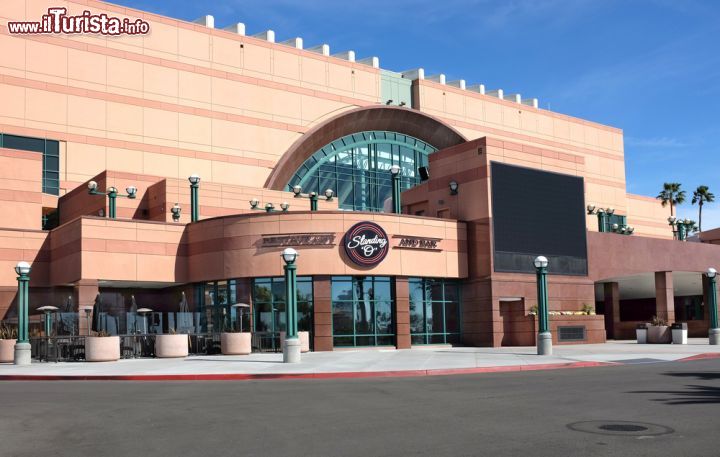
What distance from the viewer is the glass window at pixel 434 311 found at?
40031 millimetres

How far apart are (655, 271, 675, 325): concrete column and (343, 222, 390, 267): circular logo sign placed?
20318 millimetres

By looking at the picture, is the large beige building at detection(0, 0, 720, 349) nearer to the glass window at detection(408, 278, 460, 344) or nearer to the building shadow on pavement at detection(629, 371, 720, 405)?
the glass window at detection(408, 278, 460, 344)

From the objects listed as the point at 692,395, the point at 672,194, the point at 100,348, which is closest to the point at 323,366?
the point at 100,348

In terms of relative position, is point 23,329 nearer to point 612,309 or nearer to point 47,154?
point 47,154

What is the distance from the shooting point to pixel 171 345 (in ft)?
108

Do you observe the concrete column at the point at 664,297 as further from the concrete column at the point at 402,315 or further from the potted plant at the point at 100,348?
the potted plant at the point at 100,348

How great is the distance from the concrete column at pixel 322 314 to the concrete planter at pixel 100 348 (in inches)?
372

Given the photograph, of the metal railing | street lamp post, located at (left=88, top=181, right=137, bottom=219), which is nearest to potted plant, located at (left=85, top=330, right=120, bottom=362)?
the metal railing

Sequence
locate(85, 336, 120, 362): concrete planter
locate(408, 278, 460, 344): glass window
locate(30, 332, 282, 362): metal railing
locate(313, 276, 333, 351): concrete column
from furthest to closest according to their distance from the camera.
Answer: locate(408, 278, 460, 344): glass window
locate(313, 276, 333, 351): concrete column
locate(30, 332, 282, 362): metal railing
locate(85, 336, 120, 362): concrete planter

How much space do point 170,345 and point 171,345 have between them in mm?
40

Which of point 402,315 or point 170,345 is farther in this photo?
point 402,315

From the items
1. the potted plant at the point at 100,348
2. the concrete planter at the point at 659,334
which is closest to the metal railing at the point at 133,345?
the potted plant at the point at 100,348

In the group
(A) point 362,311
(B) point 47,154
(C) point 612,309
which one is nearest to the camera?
(A) point 362,311

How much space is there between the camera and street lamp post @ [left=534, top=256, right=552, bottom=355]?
30.7 m
